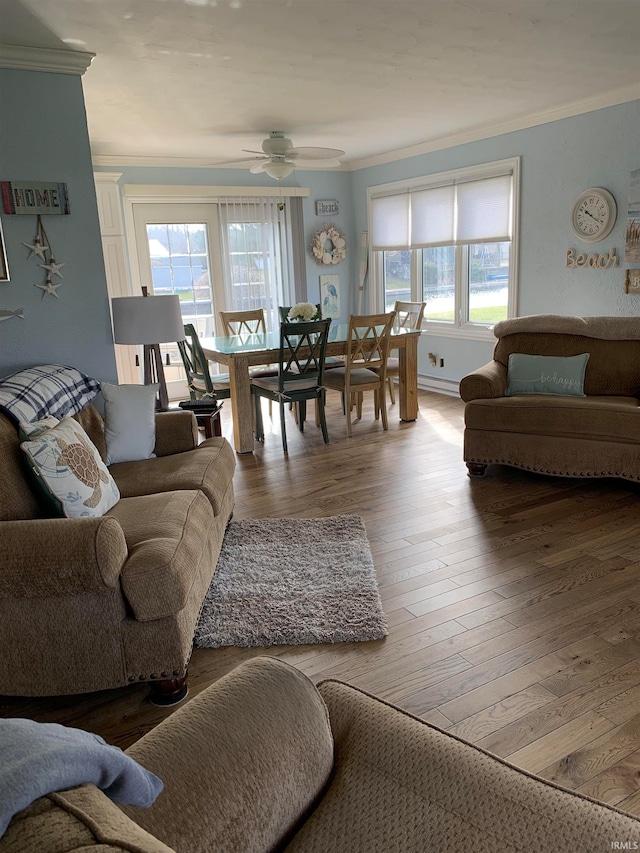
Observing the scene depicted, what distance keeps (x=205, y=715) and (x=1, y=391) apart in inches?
77.9

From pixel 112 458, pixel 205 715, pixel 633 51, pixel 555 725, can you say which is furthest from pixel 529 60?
pixel 205 715

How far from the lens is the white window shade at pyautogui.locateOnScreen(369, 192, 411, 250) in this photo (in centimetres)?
704

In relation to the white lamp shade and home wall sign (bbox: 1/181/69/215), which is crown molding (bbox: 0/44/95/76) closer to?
home wall sign (bbox: 1/181/69/215)

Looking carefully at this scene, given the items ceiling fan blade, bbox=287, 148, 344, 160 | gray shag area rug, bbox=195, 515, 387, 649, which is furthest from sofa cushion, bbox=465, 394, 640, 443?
ceiling fan blade, bbox=287, 148, 344, 160

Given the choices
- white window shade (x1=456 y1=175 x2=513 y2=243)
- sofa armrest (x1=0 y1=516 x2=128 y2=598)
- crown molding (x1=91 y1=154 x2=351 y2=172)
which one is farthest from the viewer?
crown molding (x1=91 y1=154 x2=351 y2=172)

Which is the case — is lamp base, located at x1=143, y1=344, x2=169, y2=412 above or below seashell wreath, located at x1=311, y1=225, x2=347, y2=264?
below

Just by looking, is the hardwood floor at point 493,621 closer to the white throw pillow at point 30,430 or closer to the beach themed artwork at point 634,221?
the white throw pillow at point 30,430

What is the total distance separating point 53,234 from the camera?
3.34 metres

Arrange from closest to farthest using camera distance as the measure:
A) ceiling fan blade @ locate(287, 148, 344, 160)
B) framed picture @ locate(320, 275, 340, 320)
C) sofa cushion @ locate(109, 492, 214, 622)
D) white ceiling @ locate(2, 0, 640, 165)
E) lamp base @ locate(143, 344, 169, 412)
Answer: sofa cushion @ locate(109, 492, 214, 622)
white ceiling @ locate(2, 0, 640, 165)
lamp base @ locate(143, 344, 169, 412)
ceiling fan blade @ locate(287, 148, 344, 160)
framed picture @ locate(320, 275, 340, 320)

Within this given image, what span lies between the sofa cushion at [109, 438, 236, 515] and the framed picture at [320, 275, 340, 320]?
15.9 ft

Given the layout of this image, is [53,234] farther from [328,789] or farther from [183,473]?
[328,789]

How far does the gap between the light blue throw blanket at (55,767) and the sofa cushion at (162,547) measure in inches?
45.8

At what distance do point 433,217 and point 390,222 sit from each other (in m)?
0.74

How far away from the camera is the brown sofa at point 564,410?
3666mm
